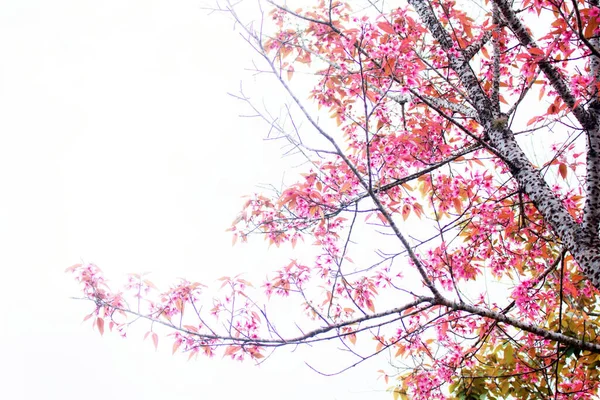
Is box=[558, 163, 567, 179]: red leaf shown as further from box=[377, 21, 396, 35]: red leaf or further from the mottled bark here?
box=[377, 21, 396, 35]: red leaf

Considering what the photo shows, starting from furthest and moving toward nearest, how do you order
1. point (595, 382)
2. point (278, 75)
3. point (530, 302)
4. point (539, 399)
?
point (539, 399), point (595, 382), point (530, 302), point (278, 75)

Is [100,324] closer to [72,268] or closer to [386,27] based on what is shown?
[72,268]

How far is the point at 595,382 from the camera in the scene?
2377 millimetres

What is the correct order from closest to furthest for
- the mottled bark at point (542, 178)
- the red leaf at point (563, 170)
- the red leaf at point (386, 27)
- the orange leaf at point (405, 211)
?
the mottled bark at point (542, 178)
the red leaf at point (386, 27)
the red leaf at point (563, 170)
the orange leaf at point (405, 211)

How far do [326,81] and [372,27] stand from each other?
1.70 ft

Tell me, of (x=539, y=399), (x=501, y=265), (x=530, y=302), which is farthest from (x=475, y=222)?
(x=539, y=399)

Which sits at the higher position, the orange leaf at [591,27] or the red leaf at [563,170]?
the orange leaf at [591,27]

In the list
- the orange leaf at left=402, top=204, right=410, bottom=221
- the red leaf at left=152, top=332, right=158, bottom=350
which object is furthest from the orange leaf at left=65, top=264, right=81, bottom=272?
the orange leaf at left=402, top=204, right=410, bottom=221

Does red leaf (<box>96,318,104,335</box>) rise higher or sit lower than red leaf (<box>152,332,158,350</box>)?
higher

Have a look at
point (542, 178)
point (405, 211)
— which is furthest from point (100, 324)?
point (542, 178)

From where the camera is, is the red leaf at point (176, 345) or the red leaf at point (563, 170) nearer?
the red leaf at point (176, 345)

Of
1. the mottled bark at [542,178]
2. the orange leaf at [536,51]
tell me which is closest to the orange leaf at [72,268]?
the mottled bark at [542,178]

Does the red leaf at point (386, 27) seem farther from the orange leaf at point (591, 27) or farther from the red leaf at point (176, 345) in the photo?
the red leaf at point (176, 345)

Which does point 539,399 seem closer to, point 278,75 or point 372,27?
point 372,27
